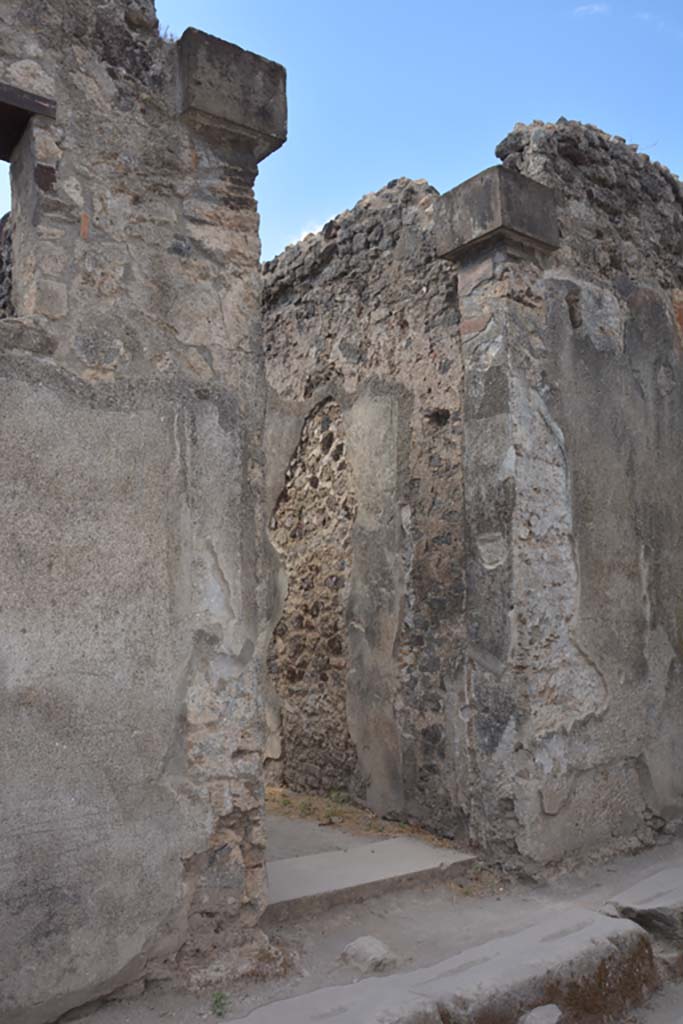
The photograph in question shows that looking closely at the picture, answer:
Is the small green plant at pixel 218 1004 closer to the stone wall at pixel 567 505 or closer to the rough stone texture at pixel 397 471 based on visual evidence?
the stone wall at pixel 567 505

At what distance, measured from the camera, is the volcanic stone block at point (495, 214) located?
12.9ft

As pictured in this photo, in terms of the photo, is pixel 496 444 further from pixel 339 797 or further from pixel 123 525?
pixel 339 797

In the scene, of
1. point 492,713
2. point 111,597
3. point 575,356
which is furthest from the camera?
point 575,356

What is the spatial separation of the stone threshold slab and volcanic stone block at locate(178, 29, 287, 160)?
8.53ft

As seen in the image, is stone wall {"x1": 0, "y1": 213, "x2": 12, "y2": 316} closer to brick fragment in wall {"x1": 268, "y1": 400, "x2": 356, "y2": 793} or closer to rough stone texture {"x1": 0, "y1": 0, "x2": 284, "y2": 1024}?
rough stone texture {"x1": 0, "y1": 0, "x2": 284, "y2": 1024}

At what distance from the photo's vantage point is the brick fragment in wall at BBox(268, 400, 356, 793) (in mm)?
4902

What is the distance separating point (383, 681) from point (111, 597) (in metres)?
2.26

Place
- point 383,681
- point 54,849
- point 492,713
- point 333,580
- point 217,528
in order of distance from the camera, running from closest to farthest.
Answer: point 54,849 < point 217,528 < point 492,713 < point 383,681 < point 333,580

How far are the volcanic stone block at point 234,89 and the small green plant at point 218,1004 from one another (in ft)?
8.44

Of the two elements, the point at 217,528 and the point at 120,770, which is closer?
the point at 120,770

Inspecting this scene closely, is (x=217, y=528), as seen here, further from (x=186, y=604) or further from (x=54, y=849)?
(x=54, y=849)

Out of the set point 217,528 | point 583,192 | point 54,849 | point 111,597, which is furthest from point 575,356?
point 54,849

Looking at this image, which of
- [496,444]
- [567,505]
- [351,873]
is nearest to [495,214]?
[496,444]

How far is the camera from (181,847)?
2.66 m
